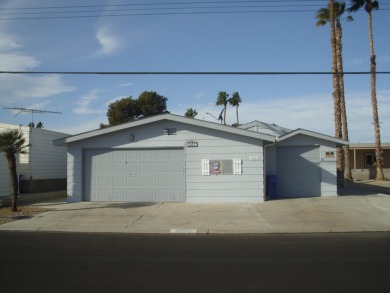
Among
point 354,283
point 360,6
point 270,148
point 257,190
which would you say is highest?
point 360,6

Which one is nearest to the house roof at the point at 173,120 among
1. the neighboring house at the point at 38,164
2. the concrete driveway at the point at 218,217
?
the concrete driveway at the point at 218,217

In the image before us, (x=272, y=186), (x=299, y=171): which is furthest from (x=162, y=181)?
(x=299, y=171)

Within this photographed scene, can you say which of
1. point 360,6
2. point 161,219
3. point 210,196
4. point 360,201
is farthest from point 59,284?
point 360,6

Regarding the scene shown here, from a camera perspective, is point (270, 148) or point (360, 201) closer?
point (360, 201)

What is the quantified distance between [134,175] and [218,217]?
5.44m

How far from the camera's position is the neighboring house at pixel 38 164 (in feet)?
74.4

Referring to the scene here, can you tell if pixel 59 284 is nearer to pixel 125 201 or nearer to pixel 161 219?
pixel 161 219

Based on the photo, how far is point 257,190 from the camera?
17312 millimetres

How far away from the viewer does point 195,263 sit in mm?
7824

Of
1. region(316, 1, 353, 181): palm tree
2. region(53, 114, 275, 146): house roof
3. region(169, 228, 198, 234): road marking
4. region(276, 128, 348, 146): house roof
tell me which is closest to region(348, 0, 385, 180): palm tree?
region(316, 1, 353, 181): palm tree

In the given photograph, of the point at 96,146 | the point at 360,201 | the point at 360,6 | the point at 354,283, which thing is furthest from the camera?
the point at 360,6

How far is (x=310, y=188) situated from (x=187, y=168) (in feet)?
20.0

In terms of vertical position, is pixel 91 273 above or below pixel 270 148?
below

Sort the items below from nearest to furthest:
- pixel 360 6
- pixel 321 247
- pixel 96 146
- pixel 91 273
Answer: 1. pixel 91 273
2. pixel 321 247
3. pixel 96 146
4. pixel 360 6
